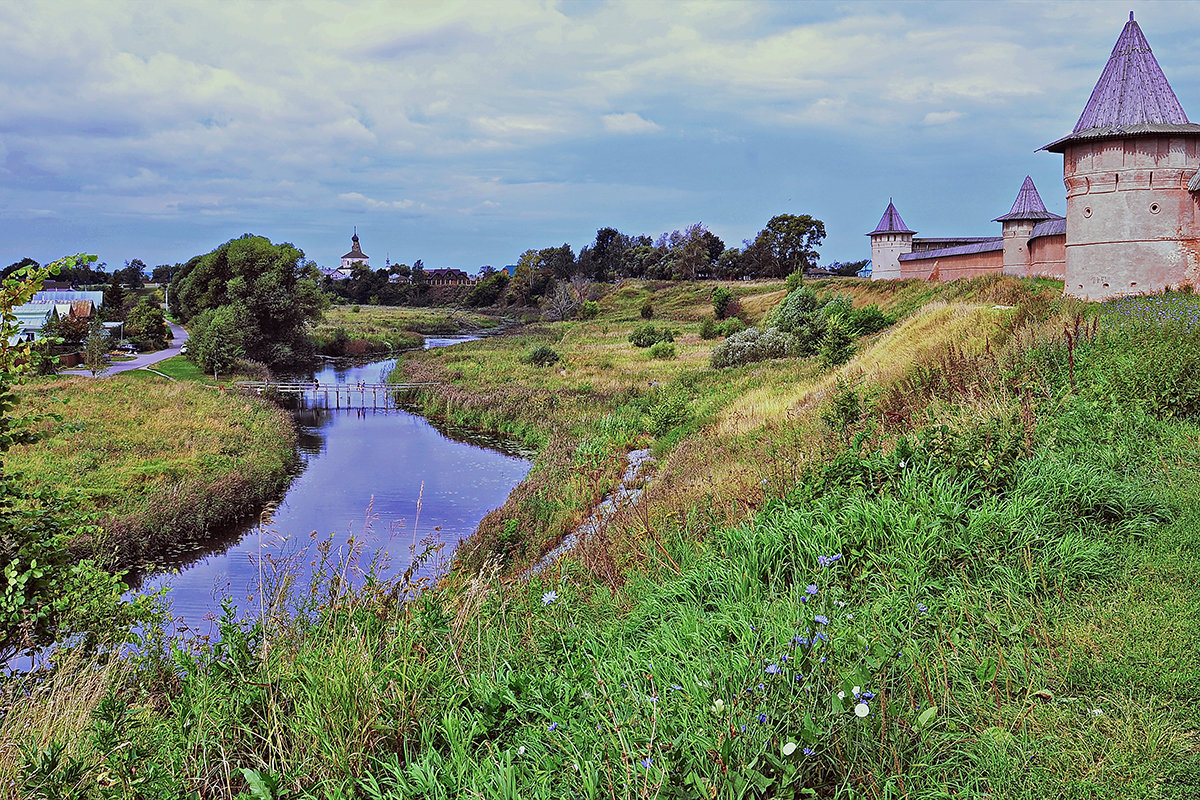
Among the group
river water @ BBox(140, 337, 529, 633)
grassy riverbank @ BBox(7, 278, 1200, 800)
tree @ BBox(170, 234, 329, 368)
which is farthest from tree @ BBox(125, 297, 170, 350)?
grassy riverbank @ BBox(7, 278, 1200, 800)

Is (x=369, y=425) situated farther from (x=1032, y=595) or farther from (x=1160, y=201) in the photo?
(x=1032, y=595)

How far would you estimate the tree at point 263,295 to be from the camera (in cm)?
4809

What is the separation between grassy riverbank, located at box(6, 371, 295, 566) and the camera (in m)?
15.4

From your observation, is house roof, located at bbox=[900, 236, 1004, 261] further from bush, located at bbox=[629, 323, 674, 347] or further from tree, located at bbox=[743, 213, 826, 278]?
tree, located at bbox=[743, 213, 826, 278]

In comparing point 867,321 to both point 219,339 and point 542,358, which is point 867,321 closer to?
point 542,358

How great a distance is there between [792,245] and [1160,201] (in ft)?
203

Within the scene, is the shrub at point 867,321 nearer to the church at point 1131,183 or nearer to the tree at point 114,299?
the church at point 1131,183

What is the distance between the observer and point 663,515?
8242 mm

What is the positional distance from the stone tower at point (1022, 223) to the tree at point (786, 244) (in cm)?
4224

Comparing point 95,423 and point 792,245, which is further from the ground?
point 792,245

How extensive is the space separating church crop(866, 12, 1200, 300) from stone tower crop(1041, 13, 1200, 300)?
0.07 feet

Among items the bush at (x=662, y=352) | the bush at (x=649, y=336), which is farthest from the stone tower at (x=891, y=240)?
the bush at (x=662, y=352)

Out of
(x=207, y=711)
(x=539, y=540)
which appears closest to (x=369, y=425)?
(x=539, y=540)

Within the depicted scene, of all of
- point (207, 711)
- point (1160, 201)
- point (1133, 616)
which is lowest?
point (207, 711)
